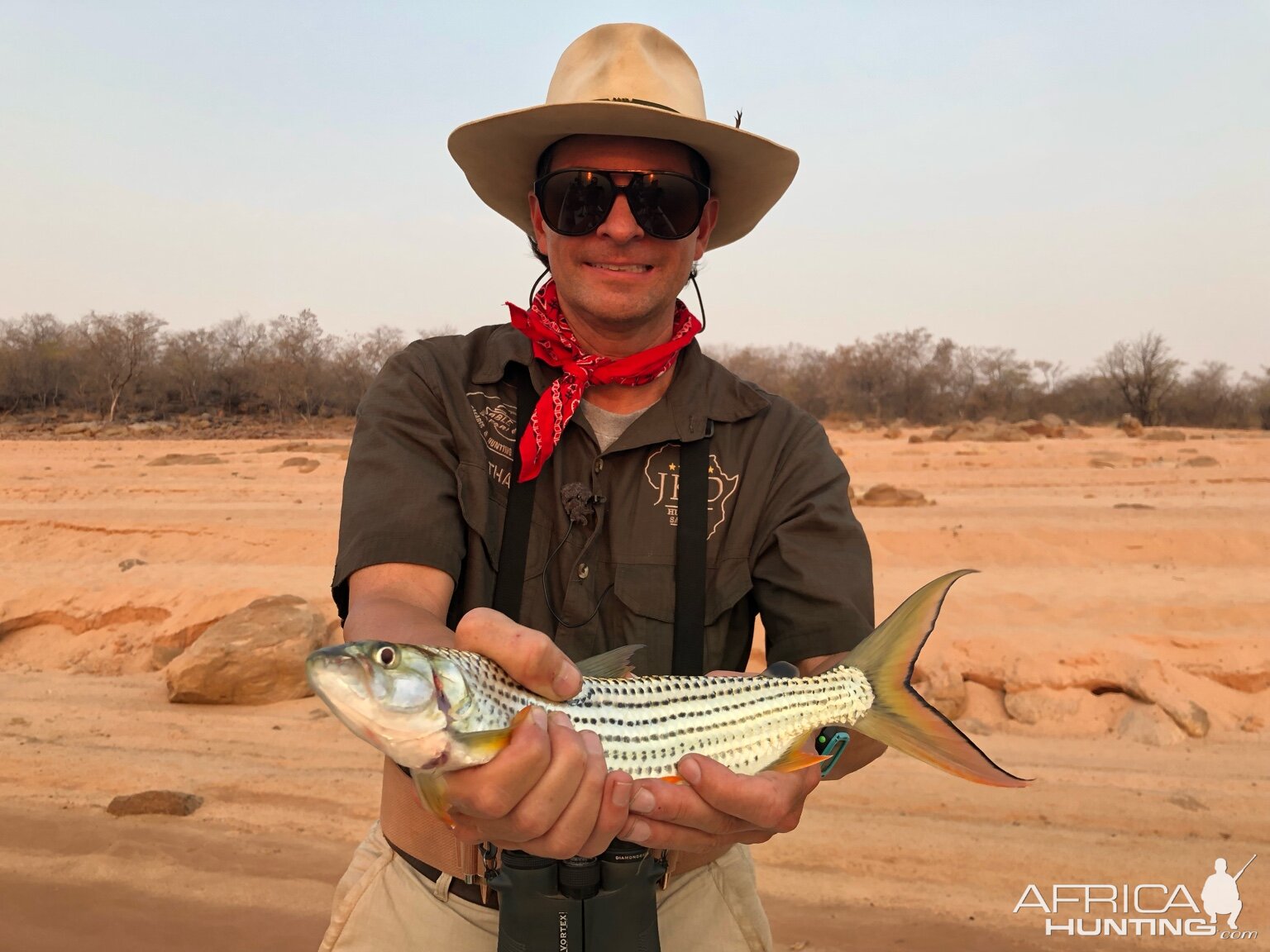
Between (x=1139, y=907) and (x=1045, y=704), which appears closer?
(x=1139, y=907)

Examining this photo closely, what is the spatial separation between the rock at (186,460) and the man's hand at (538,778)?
66.5ft

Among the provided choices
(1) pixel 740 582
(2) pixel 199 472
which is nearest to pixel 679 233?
(1) pixel 740 582

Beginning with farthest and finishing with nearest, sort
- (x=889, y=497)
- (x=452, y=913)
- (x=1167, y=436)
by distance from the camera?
1. (x=1167, y=436)
2. (x=889, y=497)
3. (x=452, y=913)

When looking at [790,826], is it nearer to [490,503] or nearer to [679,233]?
[490,503]

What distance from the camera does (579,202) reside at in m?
2.98

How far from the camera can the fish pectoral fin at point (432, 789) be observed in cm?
195

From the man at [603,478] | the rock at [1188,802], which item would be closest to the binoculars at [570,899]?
the man at [603,478]

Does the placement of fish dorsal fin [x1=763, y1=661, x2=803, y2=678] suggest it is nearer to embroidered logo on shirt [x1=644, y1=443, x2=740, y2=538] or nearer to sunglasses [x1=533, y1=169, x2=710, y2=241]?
embroidered logo on shirt [x1=644, y1=443, x2=740, y2=538]

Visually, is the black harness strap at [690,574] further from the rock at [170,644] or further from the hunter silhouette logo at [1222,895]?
the rock at [170,644]

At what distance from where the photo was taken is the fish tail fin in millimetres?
2412

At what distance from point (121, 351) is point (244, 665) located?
38474mm

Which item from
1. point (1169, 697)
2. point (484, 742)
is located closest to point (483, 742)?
point (484, 742)

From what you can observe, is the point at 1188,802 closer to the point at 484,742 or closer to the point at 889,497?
the point at 484,742

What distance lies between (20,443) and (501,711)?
2865 centimetres
